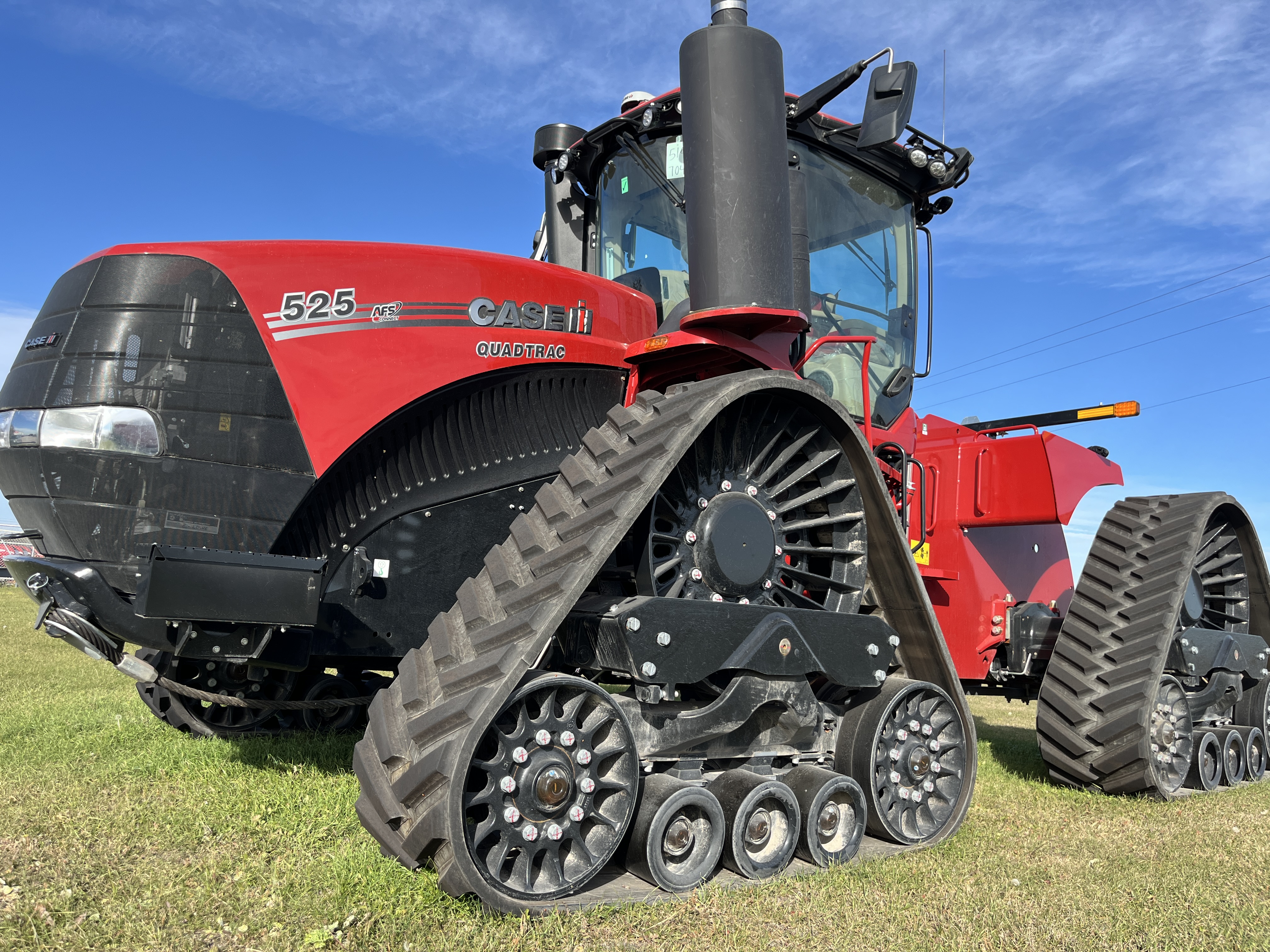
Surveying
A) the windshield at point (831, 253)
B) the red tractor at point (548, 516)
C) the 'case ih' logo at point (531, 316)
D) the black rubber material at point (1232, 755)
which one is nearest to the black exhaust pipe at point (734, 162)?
the red tractor at point (548, 516)

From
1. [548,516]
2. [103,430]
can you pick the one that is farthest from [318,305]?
[548,516]

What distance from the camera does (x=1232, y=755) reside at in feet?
20.2

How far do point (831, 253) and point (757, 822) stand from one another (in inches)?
126

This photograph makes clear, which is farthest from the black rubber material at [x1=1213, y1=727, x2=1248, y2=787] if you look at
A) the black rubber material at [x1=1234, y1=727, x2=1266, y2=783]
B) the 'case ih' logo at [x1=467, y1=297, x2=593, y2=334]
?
the 'case ih' logo at [x1=467, y1=297, x2=593, y2=334]

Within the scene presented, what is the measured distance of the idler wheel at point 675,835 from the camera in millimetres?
3340

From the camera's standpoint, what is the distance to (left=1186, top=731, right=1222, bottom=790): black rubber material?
5891 mm

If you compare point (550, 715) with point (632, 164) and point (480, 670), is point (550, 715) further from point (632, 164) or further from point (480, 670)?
point (632, 164)

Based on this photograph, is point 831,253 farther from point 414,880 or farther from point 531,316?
point 414,880

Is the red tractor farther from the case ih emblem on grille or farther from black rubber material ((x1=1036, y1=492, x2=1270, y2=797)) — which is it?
black rubber material ((x1=1036, y1=492, x2=1270, y2=797))

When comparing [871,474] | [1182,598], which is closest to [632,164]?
[871,474]

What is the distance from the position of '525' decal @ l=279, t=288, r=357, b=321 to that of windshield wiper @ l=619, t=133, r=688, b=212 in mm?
1978

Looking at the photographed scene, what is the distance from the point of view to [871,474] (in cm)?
436

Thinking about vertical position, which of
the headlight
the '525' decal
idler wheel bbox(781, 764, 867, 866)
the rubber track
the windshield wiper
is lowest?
idler wheel bbox(781, 764, 867, 866)

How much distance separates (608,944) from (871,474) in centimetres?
231
